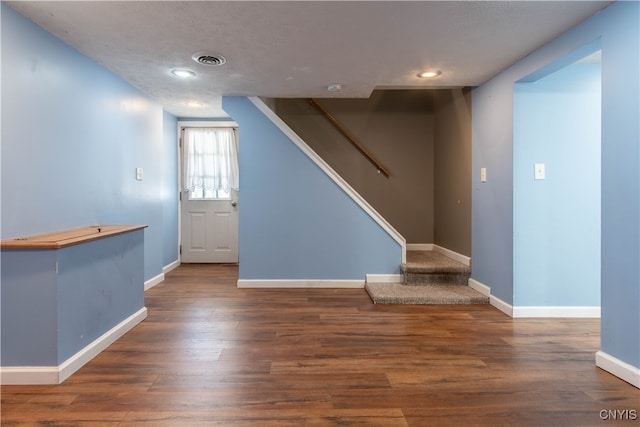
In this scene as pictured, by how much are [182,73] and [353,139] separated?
2.18 metres

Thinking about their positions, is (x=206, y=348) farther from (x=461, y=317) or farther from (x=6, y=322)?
(x=461, y=317)

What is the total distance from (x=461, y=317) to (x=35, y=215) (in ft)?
10.2

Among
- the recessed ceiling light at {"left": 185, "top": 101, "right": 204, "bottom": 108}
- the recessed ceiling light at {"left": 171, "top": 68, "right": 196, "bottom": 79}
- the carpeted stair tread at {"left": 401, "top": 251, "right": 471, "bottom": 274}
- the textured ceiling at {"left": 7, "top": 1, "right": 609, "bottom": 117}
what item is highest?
the recessed ceiling light at {"left": 185, "top": 101, "right": 204, "bottom": 108}

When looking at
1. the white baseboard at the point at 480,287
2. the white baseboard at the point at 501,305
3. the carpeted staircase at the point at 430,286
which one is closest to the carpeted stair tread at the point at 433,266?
the carpeted staircase at the point at 430,286

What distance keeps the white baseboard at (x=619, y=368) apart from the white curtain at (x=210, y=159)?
4183 mm

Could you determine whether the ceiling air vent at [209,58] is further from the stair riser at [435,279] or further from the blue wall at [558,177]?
the stair riser at [435,279]

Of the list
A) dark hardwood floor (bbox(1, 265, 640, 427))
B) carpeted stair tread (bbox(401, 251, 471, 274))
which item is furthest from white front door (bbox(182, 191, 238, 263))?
carpeted stair tread (bbox(401, 251, 471, 274))

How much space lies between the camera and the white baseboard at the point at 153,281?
3.51m

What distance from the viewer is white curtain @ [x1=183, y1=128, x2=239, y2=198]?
4.64 metres

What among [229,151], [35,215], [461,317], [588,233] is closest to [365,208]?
[461,317]

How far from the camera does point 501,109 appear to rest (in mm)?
2777

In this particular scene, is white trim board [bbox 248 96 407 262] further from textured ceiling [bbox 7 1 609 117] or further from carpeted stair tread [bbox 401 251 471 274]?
textured ceiling [bbox 7 1 609 117]

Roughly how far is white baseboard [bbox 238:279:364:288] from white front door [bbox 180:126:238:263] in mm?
1433

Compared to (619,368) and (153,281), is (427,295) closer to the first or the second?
(619,368)
